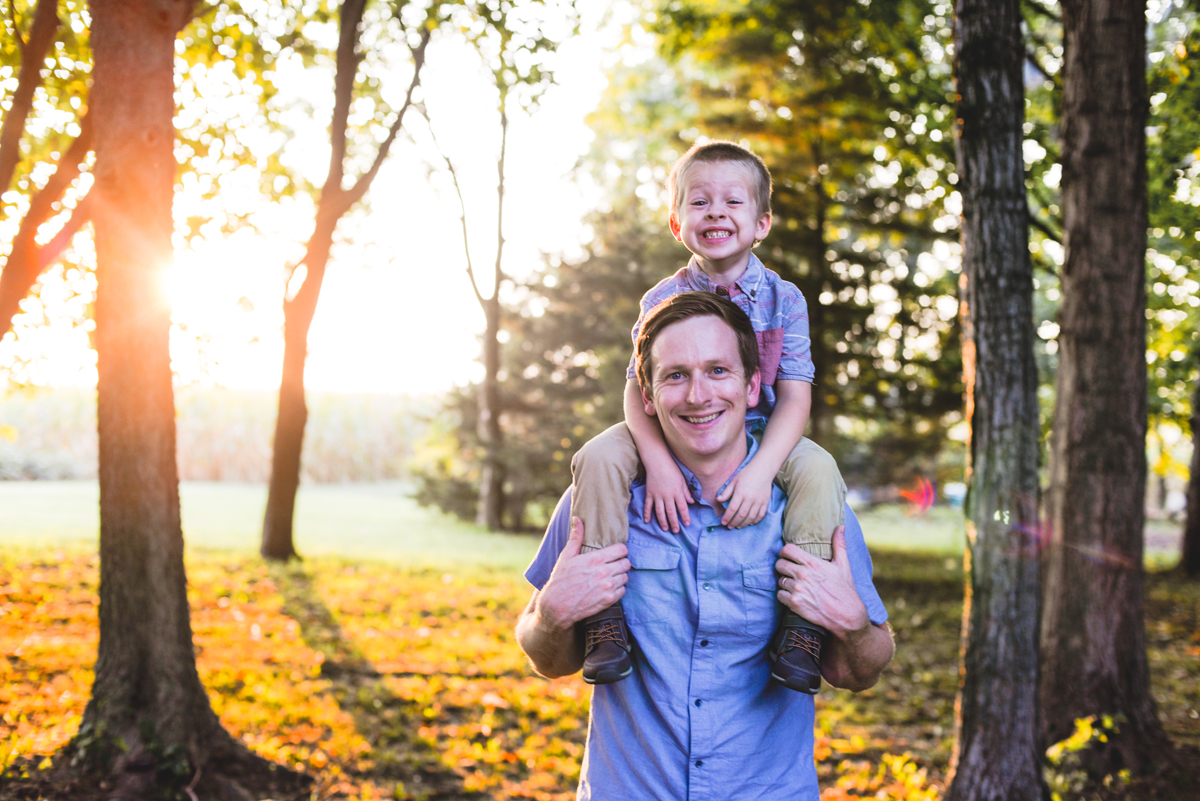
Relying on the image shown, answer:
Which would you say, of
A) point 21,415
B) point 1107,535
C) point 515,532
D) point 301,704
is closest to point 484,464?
point 515,532

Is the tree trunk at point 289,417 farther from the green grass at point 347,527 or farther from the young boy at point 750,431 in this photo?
the young boy at point 750,431

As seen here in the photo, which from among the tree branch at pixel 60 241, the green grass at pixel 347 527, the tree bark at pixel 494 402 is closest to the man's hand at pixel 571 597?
the tree branch at pixel 60 241

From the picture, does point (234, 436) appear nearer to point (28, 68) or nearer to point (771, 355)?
point (28, 68)

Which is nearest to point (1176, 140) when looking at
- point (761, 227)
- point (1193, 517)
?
point (761, 227)

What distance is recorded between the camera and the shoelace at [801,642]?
2.04 m

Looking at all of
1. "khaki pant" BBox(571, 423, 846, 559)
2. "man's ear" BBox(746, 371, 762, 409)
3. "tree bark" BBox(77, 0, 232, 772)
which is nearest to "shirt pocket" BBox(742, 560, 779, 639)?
"khaki pant" BBox(571, 423, 846, 559)

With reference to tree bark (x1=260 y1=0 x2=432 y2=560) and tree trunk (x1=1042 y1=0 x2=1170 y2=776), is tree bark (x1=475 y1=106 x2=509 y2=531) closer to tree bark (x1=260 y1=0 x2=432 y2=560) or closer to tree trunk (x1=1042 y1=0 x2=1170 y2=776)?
tree bark (x1=260 y1=0 x2=432 y2=560)

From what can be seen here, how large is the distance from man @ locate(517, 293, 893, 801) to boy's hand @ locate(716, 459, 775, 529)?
0.04 metres

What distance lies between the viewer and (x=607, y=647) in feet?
6.75

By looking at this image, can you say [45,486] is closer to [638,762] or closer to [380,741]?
[380,741]

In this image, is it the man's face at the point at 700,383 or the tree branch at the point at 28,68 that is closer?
the man's face at the point at 700,383

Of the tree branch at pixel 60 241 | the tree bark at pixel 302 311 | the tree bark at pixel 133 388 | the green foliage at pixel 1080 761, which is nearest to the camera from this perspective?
the tree bark at pixel 133 388

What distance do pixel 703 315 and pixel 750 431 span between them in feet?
1.89

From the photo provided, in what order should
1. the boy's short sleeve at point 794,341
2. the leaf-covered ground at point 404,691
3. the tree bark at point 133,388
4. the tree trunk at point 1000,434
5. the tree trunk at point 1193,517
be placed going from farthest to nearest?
the tree trunk at point 1193,517
the leaf-covered ground at point 404,691
the tree bark at point 133,388
the tree trunk at point 1000,434
the boy's short sleeve at point 794,341
